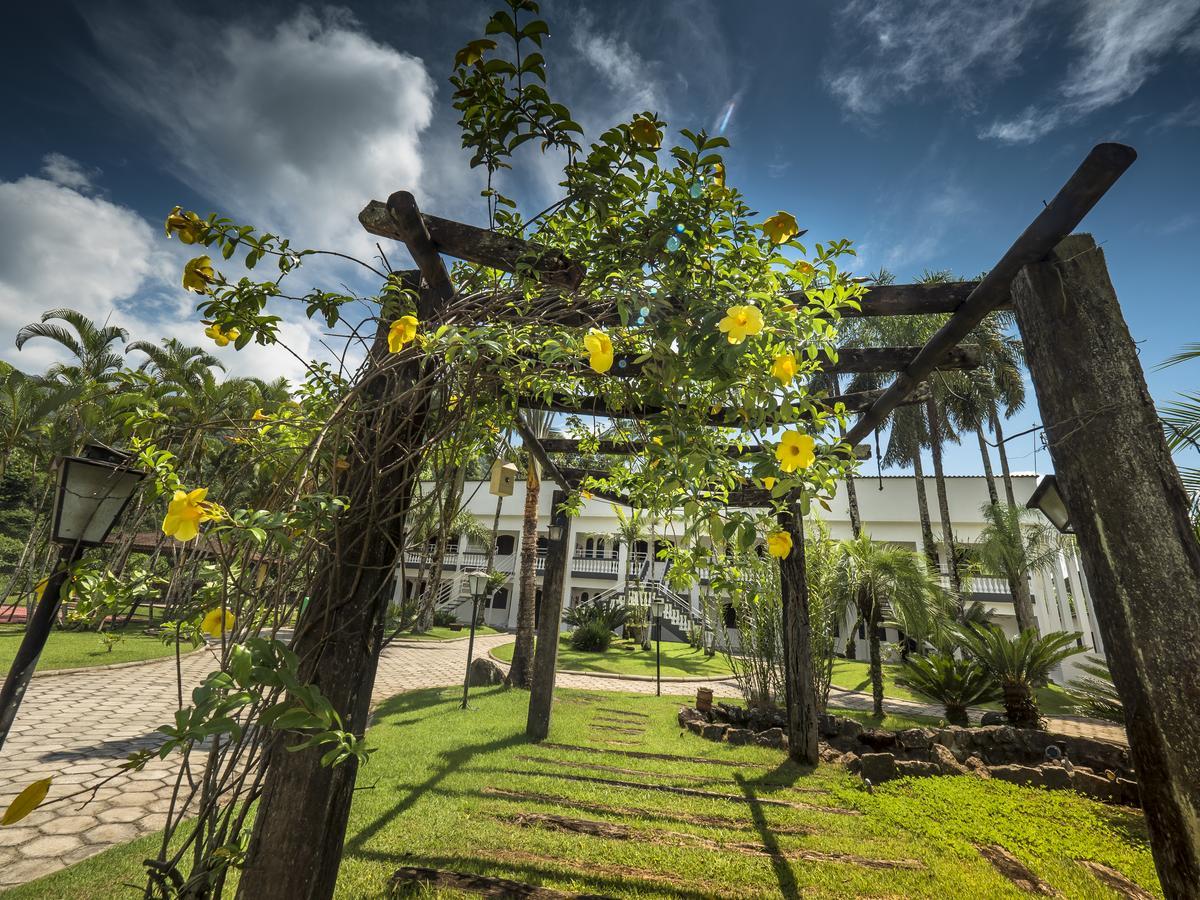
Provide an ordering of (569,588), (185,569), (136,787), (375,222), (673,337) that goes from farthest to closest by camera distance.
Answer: (569,588)
(136,787)
(375,222)
(185,569)
(673,337)

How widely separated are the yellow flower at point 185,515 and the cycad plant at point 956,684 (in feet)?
33.0

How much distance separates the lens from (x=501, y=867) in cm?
282

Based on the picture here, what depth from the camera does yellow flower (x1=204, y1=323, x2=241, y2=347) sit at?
71.3 inches

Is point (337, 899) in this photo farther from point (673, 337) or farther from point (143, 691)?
point (143, 691)

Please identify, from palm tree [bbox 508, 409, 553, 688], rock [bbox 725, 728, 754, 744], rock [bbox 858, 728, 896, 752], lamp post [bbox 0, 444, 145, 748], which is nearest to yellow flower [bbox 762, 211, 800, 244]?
lamp post [bbox 0, 444, 145, 748]

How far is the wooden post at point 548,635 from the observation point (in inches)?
232

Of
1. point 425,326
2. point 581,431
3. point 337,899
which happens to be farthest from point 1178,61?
point 337,899

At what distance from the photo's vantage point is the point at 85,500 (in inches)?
102

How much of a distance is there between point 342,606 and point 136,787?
173 inches

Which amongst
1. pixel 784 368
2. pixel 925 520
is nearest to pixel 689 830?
pixel 784 368

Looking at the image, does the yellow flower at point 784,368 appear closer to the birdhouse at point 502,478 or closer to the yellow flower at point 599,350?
the yellow flower at point 599,350

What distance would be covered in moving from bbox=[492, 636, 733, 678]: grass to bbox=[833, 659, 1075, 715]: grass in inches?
119

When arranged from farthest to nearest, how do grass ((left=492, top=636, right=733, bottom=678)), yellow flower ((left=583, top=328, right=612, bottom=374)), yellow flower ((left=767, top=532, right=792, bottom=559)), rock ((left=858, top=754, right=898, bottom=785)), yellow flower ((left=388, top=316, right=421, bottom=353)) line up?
grass ((left=492, top=636, right=733, bottom=678)) → rock ((left=858, top=754, right=898, bottom=785)) → yellow flower ((left=767, top=532, right=792, bottom=559)) → yellow flower ((left=388, top=316, right=421, bottom=353)) → yellow flower ((left=583, top=328, right=612, bottom=374))

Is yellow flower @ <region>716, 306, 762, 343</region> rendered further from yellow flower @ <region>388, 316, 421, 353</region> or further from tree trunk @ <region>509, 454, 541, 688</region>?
tree trunk @ <region>509, 454, 541, 688</region>
